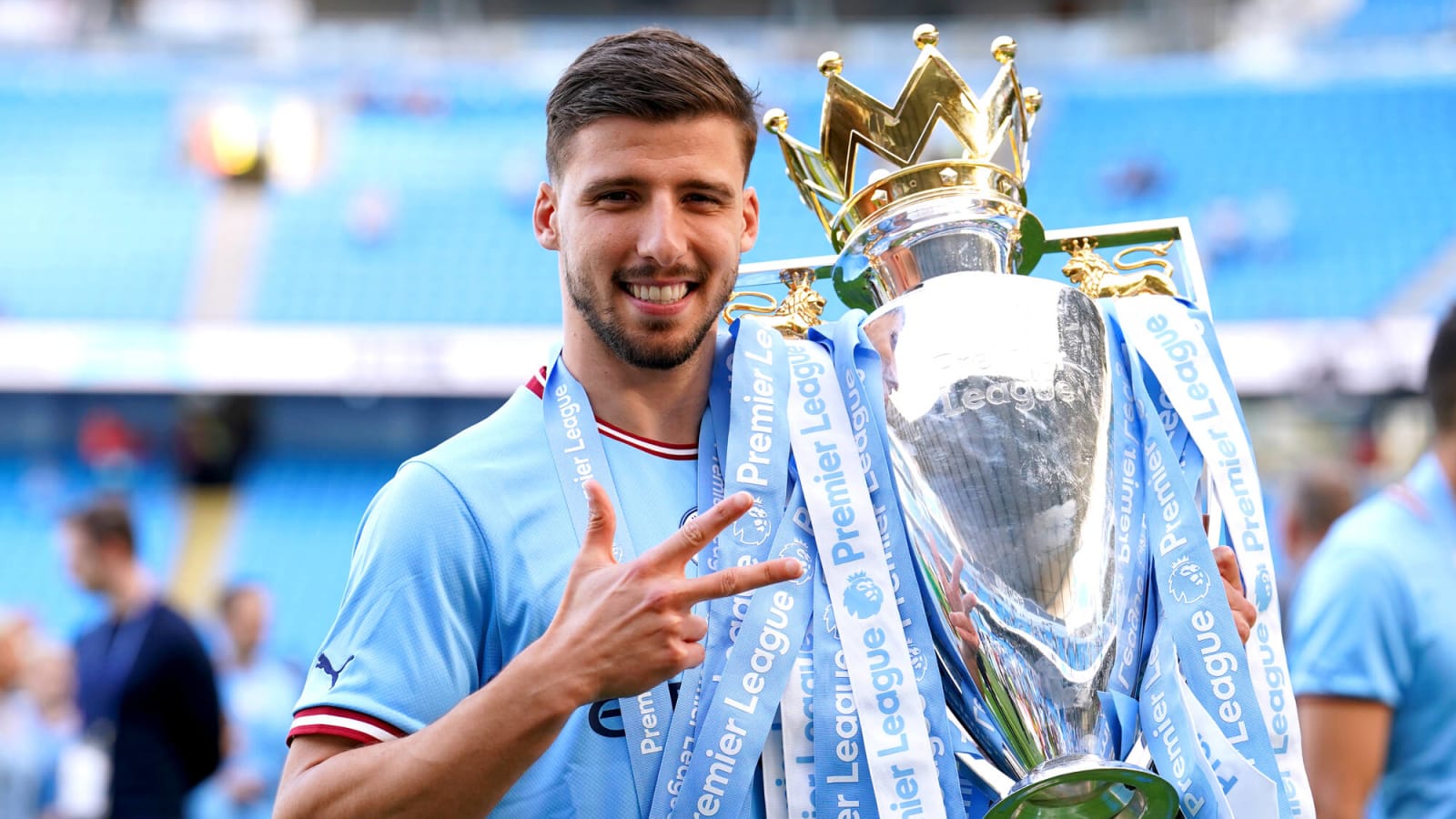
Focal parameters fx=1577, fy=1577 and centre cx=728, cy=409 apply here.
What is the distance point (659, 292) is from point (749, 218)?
0.77ft

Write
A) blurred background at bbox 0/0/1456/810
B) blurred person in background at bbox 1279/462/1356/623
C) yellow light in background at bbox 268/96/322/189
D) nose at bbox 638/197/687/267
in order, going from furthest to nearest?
1. yellow light in background at bbox 268/96/322/189
2. blurred background at bbox 0/0/1456/810
3. blurred person in background at bbox 1279/462/1356/623
4. nose at bbox 638/197/687/267

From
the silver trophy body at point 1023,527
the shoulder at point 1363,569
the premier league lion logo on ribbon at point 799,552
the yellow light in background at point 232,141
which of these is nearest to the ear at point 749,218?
the silver trophy body at point 1023,527

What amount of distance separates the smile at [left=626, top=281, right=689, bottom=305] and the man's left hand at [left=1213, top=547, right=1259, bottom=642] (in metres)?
0.63

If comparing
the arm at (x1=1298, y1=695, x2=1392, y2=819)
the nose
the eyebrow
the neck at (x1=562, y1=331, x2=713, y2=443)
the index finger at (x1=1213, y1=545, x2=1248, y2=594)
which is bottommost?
the arm at (x1=1298, y1=695, x2=1392, y2=819)

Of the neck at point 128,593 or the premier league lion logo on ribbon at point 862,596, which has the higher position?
the neck at point 128,593

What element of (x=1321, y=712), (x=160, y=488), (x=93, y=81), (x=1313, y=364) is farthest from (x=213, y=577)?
(x=1321, y=712)

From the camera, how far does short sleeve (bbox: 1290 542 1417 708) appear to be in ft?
7.61

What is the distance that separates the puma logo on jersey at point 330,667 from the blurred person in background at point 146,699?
2954mm

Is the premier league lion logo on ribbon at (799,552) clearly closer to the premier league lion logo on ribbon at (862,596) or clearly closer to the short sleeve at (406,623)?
the premier league lion logo on ribbon at (862,596)

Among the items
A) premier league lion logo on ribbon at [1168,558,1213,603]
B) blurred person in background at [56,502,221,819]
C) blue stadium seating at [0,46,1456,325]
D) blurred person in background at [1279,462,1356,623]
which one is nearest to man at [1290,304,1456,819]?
premier league lion logo on ribbon at [1168,558,1213,603]

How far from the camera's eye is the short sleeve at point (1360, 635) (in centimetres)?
232

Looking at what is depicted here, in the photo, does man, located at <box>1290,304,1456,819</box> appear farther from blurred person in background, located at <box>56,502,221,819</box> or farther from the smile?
blurred person in background, located at <box>56,502,221,819</box>

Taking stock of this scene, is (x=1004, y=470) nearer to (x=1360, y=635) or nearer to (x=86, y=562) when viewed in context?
(x=1360, y=635)

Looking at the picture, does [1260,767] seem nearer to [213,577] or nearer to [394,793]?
[394,793]
